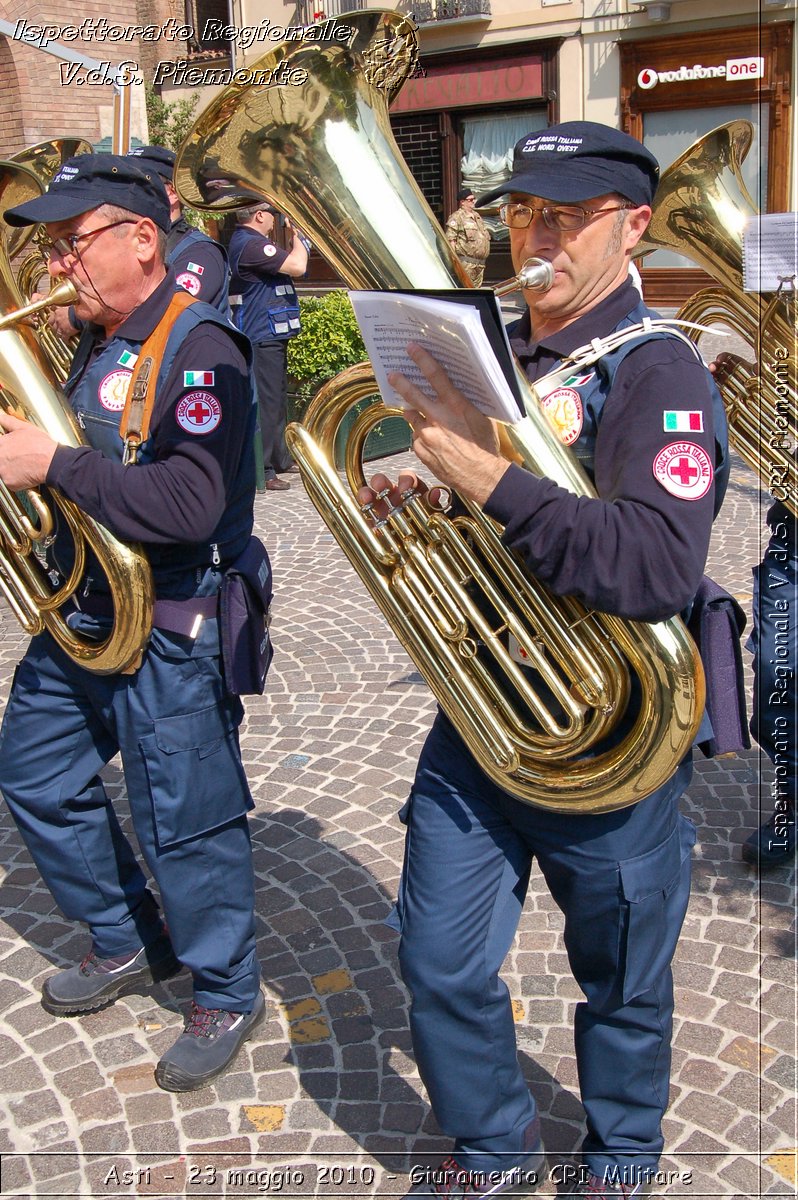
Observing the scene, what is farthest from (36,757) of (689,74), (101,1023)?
(689,74)

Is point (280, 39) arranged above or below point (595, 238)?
above

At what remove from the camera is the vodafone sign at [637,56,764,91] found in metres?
16.5

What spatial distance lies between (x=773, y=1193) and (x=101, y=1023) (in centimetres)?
167

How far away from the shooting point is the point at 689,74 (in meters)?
17.1

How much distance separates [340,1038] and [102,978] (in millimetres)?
671

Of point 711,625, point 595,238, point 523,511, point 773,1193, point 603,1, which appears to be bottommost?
point 773,1193

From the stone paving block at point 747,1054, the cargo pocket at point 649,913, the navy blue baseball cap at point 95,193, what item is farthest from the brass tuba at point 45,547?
the stone paving block at point 747,1054

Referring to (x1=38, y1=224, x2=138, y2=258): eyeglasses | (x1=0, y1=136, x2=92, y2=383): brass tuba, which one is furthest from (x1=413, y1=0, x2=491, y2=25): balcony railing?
(x1=38, y1=224, x2=138, y2=258): eyeglasses

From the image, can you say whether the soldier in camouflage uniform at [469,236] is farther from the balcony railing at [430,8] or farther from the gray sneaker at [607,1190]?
the gray sneaker at [607,1190]

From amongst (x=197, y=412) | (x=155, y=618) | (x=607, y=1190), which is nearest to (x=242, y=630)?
(x=155, y=618)

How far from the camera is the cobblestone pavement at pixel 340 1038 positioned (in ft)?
7.97

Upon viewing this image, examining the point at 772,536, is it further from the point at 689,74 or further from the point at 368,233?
the point at 689,74

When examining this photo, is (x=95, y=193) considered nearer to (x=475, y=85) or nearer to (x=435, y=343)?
(x=435, y=343)

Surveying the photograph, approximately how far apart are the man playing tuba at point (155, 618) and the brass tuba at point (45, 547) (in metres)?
0.05
